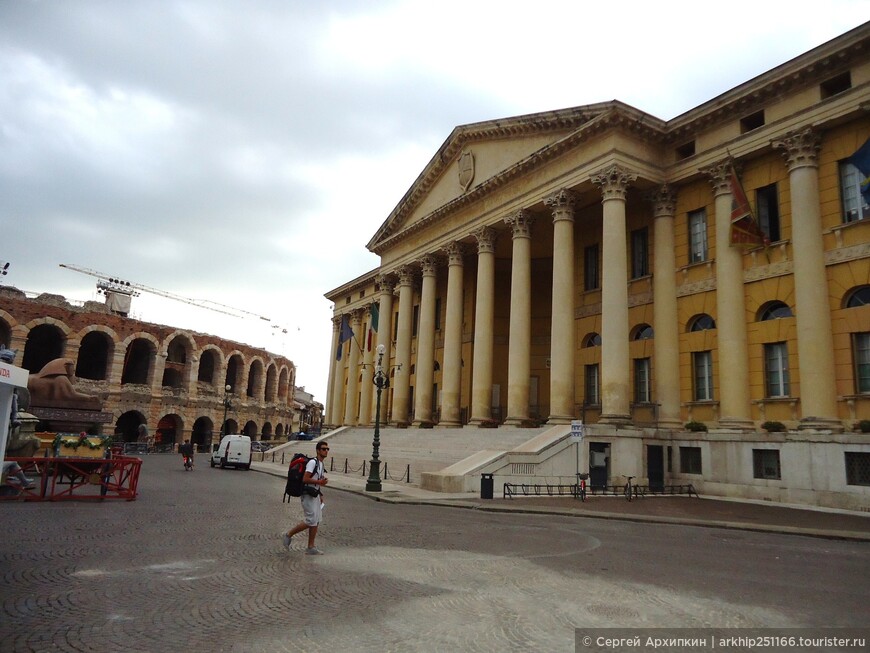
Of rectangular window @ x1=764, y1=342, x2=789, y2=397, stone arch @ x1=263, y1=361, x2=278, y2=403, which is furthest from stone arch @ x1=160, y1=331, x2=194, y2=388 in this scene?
rectangular window @ x1=764, y1=342, x2=789, y2=397

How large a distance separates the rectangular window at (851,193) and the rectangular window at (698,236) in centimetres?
548

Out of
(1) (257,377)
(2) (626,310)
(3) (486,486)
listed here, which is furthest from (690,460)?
(1) (257,377)

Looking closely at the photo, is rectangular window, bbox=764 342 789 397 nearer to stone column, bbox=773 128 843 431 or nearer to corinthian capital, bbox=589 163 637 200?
stone column, bbox=773 128 843 431

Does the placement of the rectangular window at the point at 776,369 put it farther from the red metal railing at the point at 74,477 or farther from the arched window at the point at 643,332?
the red metal railing at the point at 74,477

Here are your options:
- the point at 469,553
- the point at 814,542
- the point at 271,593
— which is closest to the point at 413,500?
the point at 469,553

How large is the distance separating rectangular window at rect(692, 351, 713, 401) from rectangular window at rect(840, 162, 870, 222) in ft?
23.5

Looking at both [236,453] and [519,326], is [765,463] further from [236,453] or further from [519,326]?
[236,453]

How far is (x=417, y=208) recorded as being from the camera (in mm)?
40938

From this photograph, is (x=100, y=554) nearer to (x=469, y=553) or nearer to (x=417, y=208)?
(x=469, y=553)

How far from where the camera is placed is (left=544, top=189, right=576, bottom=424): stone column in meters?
26.1

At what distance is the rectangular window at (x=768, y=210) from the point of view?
24203 mm

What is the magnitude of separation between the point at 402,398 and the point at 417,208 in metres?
12.7

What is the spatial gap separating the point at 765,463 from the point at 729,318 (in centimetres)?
564

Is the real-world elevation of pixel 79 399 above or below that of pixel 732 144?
below
